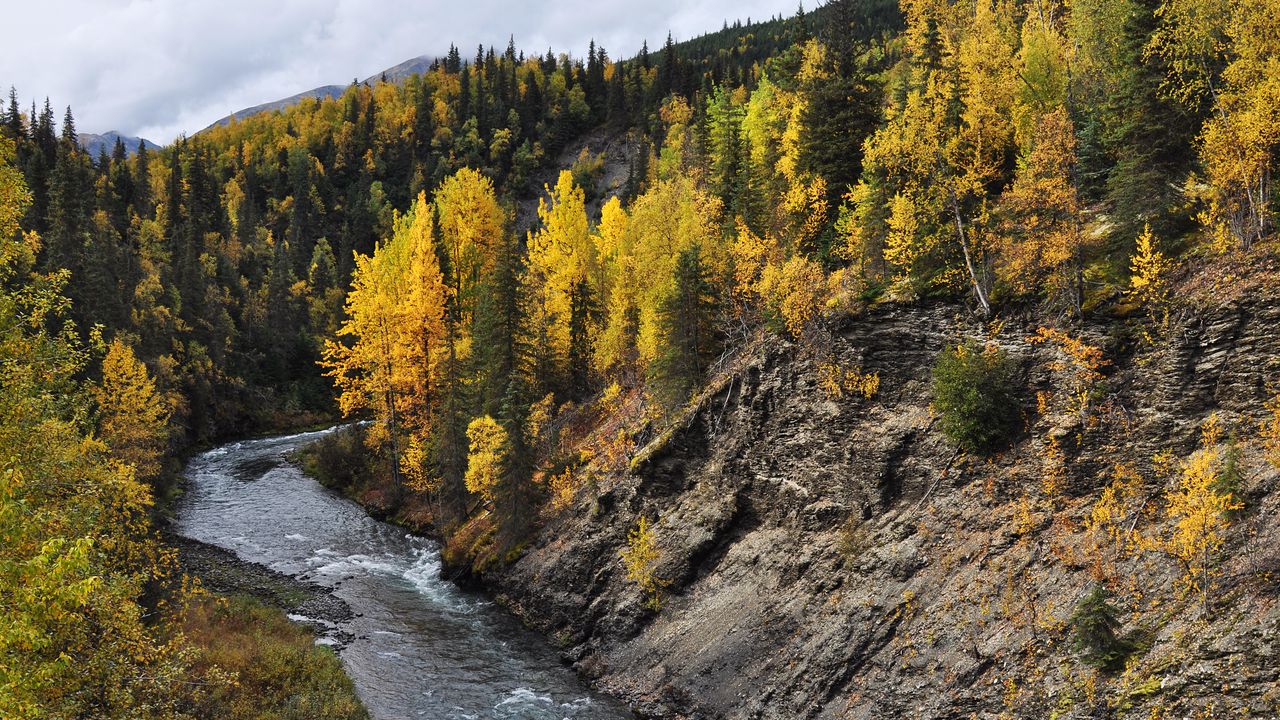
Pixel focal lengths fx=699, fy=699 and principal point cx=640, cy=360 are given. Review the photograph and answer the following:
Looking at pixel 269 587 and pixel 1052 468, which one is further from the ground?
pixel 1052 468

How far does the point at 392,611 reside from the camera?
3312 centimetres

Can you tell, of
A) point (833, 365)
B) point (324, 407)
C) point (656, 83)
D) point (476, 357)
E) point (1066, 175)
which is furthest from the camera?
point (656, 83)

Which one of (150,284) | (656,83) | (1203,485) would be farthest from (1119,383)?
(656,83)

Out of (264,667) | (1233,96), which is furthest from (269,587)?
(1233,96)

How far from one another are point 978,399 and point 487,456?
23660 mm

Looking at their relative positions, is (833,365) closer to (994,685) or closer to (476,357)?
(994,685)

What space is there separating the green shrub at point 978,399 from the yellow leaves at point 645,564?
1339 cm

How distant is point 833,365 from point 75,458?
22907 millimetres

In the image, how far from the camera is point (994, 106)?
2845 cm

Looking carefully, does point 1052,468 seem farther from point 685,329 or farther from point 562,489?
point 562,489

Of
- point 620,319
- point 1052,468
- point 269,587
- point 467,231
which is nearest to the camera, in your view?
point 1052,468

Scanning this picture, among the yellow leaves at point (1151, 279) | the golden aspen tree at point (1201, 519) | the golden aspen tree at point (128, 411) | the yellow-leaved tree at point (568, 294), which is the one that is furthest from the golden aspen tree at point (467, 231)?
the golden aspen tree at point (1201, 519)

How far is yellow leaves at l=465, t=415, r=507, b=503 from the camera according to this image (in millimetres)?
35531

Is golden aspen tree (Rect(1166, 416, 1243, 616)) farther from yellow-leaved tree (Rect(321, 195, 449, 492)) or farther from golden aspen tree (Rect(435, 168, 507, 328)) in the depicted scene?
golden aspen tree (Rect(435, 168, 507, 328))
